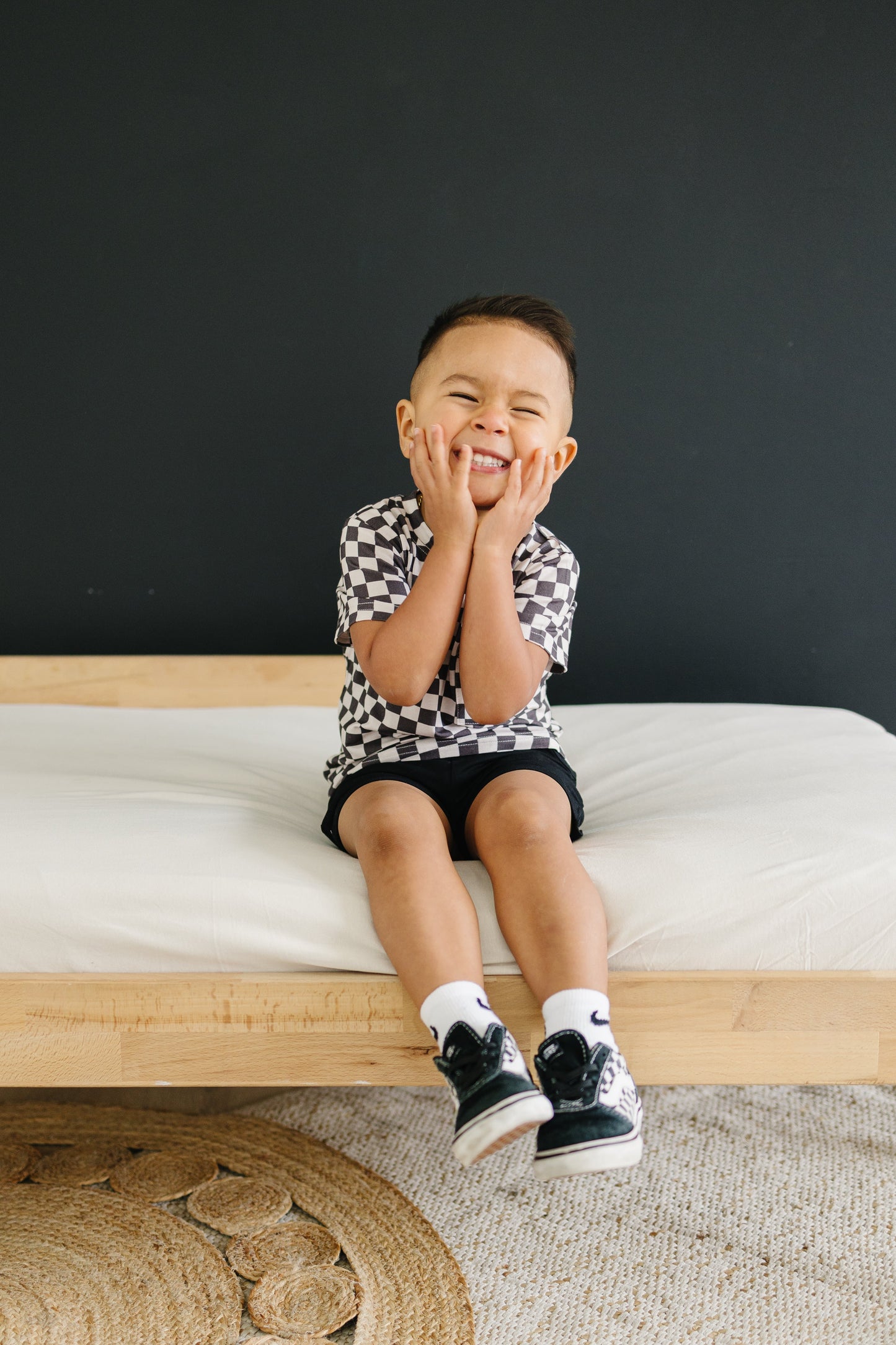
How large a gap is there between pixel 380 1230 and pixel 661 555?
1.36 meters

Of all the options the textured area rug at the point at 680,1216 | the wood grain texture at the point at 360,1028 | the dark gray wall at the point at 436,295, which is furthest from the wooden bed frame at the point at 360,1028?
the dark gray wall at the point at 436,295

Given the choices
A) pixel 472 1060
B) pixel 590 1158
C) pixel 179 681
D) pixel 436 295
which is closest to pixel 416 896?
pixel 472 1060

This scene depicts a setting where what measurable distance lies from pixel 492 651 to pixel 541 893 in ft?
0.86

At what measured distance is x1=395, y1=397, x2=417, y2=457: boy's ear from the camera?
4.11 feet

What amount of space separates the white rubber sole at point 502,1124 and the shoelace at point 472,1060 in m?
0.03

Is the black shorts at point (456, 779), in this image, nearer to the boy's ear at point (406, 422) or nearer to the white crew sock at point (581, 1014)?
the white crew sock at point (581, 1014)

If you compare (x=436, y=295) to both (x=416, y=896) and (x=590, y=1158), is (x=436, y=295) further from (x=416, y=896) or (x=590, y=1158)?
(x=590, y=1158)

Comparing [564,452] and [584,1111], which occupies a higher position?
[564,452]

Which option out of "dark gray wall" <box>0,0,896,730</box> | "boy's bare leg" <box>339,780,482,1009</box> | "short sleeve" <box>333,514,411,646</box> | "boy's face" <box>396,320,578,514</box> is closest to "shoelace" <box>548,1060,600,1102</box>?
"boy's bare leg" <box>339,780,482,1009</box>

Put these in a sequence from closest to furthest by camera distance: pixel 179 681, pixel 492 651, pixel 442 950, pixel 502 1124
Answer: pixel 502 1124 < pixel 442 950 < pixel 492 651 < pixel 179 681

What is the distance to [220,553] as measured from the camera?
6.80 ft

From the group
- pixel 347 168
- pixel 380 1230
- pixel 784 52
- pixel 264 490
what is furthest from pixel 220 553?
pixel 784 52

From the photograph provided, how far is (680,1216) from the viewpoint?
1189 mm

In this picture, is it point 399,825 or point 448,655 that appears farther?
point 448,655
